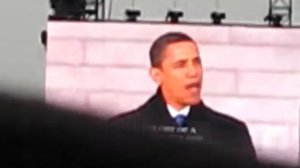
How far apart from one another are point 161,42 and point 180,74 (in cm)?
19

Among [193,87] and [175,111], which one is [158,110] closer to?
[175,111]

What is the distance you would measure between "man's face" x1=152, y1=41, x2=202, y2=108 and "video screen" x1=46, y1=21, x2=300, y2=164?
33mm

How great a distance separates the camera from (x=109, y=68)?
4266 millimetres

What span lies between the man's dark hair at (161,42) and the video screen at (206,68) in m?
0.01

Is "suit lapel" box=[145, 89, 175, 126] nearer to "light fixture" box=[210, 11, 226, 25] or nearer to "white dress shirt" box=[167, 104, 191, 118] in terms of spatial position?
"white dress shirt" box=[167, 104, 191, 118]

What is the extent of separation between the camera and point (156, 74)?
4.01 metres

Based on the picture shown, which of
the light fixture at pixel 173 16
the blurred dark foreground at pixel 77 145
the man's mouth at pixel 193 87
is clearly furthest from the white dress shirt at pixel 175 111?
the blurred dark foreground at pixel 77 145

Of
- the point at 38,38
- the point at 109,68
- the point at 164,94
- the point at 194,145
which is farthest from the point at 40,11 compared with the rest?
the point at 194,145

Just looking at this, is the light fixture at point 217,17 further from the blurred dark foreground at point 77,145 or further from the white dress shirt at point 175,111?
the blurred dark foreground at point 77,145

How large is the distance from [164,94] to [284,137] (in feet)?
1.83

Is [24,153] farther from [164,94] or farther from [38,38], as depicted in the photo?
[38,38]

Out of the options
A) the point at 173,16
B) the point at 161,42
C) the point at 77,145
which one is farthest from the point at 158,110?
the point at 77,145

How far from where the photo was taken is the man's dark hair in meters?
3.97

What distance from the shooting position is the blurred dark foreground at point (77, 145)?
2.00ft
